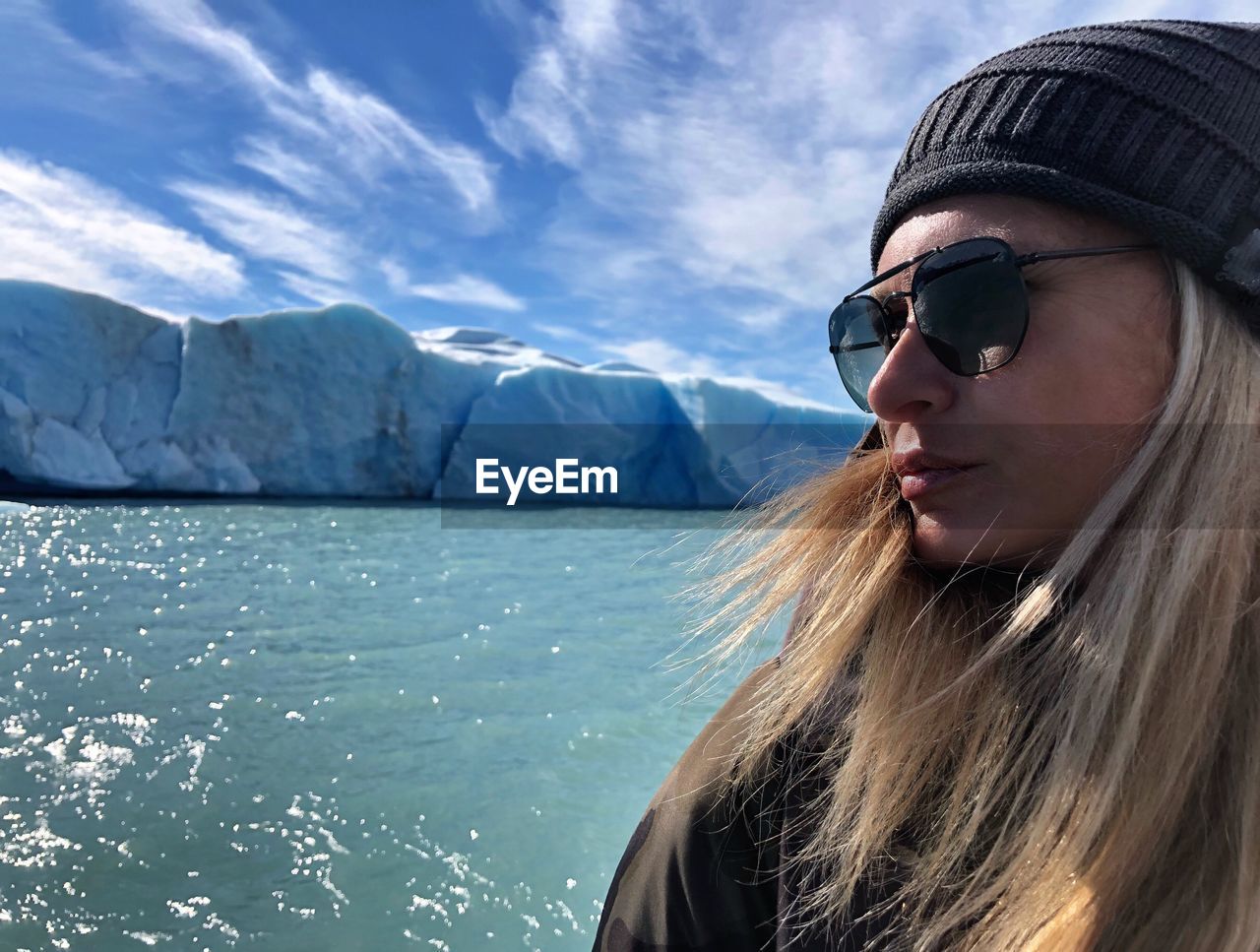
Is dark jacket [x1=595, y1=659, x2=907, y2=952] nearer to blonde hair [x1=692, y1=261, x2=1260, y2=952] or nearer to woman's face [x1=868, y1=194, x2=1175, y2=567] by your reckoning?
blonde hair [x1=692, y1=261, x2=1260, y2=952]

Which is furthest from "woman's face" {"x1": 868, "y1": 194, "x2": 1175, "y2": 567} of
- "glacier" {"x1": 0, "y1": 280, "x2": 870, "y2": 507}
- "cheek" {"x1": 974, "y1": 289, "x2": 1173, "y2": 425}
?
"glacier" {"x1": 0, "y1": 280, "x2": 870, "y2": 507}

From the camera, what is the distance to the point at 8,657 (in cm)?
333

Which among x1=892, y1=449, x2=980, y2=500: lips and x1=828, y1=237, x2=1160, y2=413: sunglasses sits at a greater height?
x1=828, y1=237, x2=1160, y2=413: sunglasses

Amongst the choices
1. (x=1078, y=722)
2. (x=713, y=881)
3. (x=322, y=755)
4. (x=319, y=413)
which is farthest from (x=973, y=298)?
(x=319, y=413)

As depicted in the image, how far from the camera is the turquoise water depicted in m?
1.68

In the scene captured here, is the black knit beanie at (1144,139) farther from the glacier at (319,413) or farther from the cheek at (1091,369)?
the glacier at (319,413)

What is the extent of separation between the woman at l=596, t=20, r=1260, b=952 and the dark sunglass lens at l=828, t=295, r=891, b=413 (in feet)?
0.16

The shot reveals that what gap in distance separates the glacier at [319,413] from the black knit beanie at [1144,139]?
10218 mm

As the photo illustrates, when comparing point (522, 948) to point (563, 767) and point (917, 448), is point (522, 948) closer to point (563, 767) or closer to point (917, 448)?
point (563, 767)

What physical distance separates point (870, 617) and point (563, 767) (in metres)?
2.06

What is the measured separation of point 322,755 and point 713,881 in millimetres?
2202

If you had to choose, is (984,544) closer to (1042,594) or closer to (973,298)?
(1042,594)

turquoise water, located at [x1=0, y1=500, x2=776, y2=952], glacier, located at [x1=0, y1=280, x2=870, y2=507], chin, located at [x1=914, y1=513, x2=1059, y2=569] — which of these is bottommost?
turquoise water, located at [x1=0, y1=500, x2=776, y2=952]

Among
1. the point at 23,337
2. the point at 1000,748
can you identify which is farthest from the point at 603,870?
the point at 23,337
